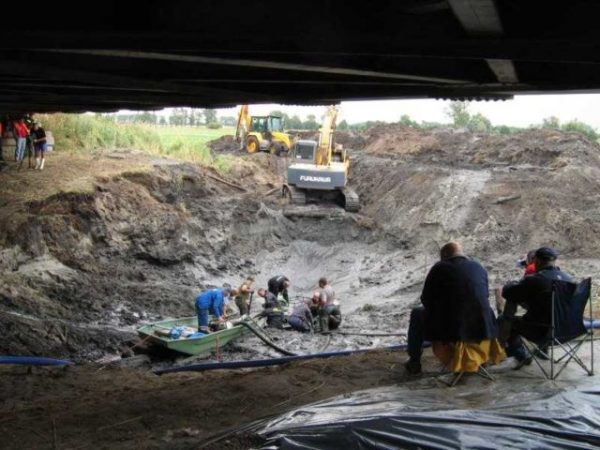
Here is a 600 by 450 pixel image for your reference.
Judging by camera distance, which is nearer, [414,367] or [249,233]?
[414,367]

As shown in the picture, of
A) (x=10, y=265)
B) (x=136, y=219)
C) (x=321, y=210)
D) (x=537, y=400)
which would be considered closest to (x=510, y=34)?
(x=537, y=400)

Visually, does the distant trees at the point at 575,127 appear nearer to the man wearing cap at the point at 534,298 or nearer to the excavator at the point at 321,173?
the excavator at the point at 321,173

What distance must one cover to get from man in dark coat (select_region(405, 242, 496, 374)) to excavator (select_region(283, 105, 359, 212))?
1960 cm

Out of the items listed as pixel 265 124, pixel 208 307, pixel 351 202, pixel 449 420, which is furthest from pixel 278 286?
pixel 265 124

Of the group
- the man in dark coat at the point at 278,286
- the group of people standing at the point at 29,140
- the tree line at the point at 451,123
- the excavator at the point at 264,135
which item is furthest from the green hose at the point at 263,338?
the tree line at the point at 451,123

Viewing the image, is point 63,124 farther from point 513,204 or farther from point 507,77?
point 507,77

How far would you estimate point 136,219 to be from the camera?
21.3 meters

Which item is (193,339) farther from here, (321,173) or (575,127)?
(575,127)

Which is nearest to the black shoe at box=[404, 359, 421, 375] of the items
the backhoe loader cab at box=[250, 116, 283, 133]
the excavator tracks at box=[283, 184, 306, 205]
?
the excavator tracks at box=[283, 184, 306, 205]

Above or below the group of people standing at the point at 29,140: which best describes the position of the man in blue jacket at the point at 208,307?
below

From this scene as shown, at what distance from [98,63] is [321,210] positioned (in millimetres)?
20258

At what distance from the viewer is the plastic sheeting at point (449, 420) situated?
4.74 meters

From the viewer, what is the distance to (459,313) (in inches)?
247

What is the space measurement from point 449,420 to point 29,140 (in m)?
20.7
